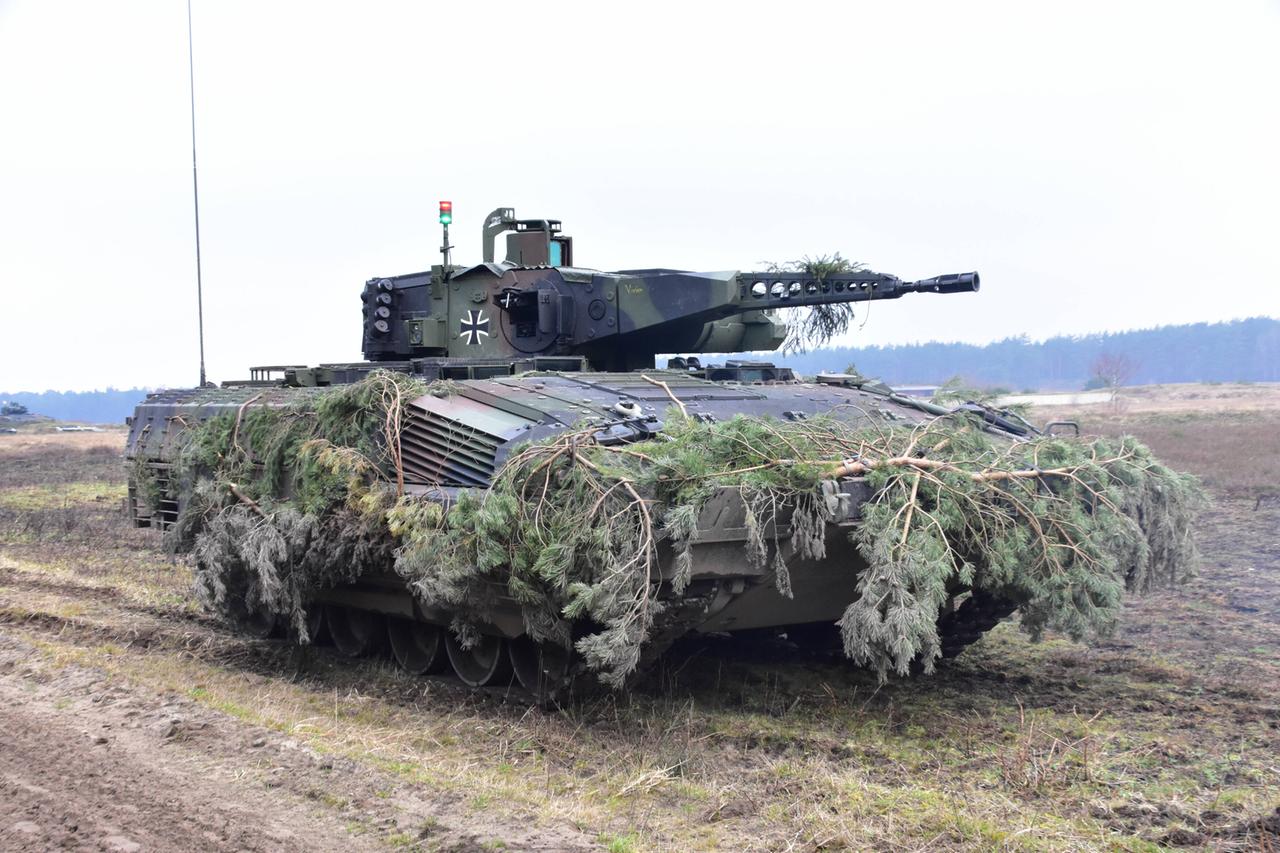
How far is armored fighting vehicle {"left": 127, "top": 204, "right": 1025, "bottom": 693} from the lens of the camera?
7.11 metres

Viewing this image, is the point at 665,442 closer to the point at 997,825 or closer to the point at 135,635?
the point at 997,825

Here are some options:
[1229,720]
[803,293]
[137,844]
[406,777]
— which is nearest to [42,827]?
[137,844]

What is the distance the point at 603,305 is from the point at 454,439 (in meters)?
2.47

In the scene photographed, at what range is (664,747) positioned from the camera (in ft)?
21.3

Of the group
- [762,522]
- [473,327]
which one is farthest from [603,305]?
[762,522]

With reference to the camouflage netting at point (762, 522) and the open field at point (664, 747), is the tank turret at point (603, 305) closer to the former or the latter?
the camouflage netting at point (762, 522)

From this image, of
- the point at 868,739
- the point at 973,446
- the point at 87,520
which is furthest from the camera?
the point at 87,520

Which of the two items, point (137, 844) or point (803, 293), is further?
point (803, 293)

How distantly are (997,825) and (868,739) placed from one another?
1704 millimetres

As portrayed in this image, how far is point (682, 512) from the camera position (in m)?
6.15

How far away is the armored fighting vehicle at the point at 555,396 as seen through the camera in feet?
23.3

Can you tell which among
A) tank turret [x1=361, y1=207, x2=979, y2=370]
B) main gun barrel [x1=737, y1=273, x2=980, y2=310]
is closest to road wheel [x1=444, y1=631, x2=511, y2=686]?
tank turret [x1=361, y1=207, x2=979, y2=370]

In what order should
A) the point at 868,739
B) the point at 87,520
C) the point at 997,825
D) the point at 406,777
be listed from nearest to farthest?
the point at 997,825 → the point at 406,777 → the point at 868,739 → the point at 87,520

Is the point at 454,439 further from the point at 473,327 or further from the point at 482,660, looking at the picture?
the point at 473,327
